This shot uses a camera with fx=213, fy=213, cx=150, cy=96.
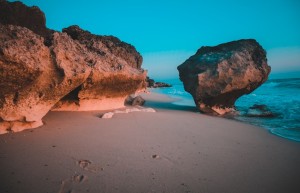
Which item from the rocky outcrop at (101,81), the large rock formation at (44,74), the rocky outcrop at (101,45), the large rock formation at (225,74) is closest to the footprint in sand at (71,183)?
the large rock formation at (44,74)

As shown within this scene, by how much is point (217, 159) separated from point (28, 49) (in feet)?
12.0

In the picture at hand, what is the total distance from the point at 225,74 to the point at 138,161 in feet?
21.3

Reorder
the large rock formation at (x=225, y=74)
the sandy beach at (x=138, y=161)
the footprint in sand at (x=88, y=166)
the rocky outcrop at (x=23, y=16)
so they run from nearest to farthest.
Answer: the sandy beach at (x=138, y=161) → the footprint in sand at (x=88, y=166) → the rocky outcrop at (x=23, y=16) → the large rock formation at (x=225, y=74)

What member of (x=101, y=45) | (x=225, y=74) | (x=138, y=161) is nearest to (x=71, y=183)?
(x=138, y=161)

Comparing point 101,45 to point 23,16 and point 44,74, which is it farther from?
point 44,74

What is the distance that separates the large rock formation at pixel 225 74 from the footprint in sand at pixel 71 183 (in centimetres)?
691

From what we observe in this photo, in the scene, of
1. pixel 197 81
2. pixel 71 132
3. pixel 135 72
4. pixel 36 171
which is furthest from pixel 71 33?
pixel 36 171

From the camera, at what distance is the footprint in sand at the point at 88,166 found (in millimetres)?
2724

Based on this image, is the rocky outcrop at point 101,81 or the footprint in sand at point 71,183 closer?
the footprint in sand at point 71,183

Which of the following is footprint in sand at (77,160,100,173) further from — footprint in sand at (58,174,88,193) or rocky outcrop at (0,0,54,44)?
rocky outcrop at (0,0,54,44)

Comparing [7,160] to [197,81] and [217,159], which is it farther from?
[197,81]

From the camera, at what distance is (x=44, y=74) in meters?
3.95

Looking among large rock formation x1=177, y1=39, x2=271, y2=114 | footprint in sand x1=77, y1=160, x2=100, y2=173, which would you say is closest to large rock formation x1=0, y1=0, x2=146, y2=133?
footprint in sand x1=77, y1=160, x2=100, y2=173

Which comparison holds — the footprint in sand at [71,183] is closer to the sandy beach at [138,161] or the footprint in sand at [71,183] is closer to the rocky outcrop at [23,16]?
the sandy beach at [138,161]
